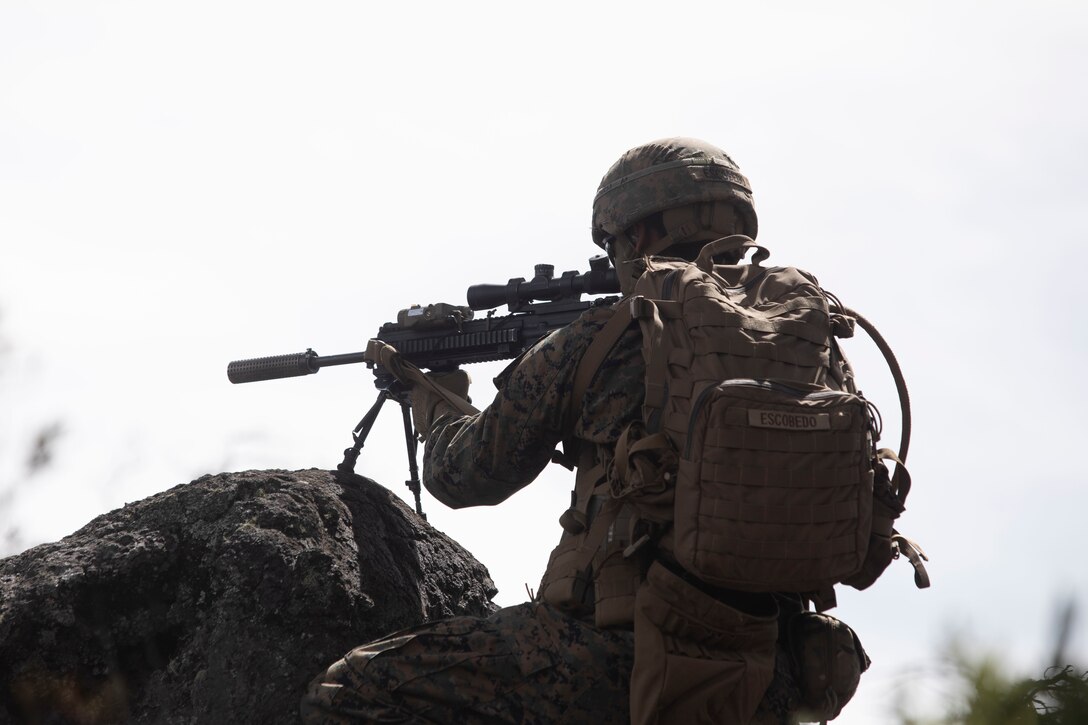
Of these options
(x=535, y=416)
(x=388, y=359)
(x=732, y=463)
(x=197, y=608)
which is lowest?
(x=197, y=608)

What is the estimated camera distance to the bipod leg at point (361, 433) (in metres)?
5.57

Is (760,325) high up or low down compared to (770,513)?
up

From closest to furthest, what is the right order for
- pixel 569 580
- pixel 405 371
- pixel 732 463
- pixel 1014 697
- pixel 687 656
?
pixel 1014 697
pixel 732 463
pixel 687 656
pixel 569 580
pixel 405 371

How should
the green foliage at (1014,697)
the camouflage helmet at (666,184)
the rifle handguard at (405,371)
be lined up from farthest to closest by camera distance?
the rifle handguard at (405,371), the camouflage helmet at (666,184), the green foliage at (1014,697)

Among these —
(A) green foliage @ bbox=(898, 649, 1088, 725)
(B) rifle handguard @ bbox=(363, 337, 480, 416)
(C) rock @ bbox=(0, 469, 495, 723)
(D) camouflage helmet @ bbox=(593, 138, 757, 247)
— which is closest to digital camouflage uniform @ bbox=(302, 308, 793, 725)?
(D) camouflage helmet @ bbox=(593, 138, 757, 247)

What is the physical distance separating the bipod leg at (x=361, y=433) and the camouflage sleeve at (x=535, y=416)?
122 centimetres

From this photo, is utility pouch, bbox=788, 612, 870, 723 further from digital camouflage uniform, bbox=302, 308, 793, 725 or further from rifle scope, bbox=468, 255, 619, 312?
rifle scope, bbox=468, 255, 619, 312

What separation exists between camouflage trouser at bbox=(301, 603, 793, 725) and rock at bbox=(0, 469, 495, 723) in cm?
81

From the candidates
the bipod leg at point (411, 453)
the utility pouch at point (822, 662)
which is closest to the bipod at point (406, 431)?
the bipod leg at point (411, 453)

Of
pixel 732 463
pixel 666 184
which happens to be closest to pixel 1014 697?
pixel 732 463

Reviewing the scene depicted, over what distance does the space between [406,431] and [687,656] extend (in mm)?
2459

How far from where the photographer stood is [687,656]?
3.63m

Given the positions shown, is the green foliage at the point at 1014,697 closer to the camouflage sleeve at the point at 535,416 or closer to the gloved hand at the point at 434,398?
the camouflage sleeve at the point at 535,416

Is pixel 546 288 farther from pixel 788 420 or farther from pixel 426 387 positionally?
pixel 788 420
